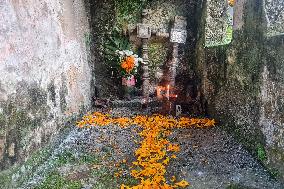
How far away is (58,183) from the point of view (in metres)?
4.27

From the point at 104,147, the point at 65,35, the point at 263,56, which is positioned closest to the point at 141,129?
the point at 104,147

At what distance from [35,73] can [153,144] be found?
2.08 metres

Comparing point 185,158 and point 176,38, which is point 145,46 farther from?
point 185,158

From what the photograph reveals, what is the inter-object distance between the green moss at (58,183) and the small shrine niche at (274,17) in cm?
305

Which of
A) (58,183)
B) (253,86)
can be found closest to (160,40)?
(253,86)

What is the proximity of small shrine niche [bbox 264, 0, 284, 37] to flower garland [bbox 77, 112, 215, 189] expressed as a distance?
2160 millimetres

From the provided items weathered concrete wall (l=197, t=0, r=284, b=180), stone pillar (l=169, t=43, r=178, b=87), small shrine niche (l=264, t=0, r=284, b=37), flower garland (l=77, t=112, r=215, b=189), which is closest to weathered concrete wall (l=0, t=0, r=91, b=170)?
flower garland (l=77, t=112, r=215, b=189)

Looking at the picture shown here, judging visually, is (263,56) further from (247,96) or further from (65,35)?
(65,35)

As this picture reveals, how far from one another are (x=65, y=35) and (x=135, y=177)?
123 inches

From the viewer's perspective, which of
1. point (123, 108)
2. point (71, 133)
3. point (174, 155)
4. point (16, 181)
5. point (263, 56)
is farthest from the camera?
point (123, 108)

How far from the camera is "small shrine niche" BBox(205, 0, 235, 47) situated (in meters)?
7.60

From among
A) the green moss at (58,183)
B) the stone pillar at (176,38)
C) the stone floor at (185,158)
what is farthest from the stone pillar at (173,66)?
the green moss at (58,183)

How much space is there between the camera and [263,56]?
4633 mm

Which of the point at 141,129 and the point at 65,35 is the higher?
the point at 65,35
